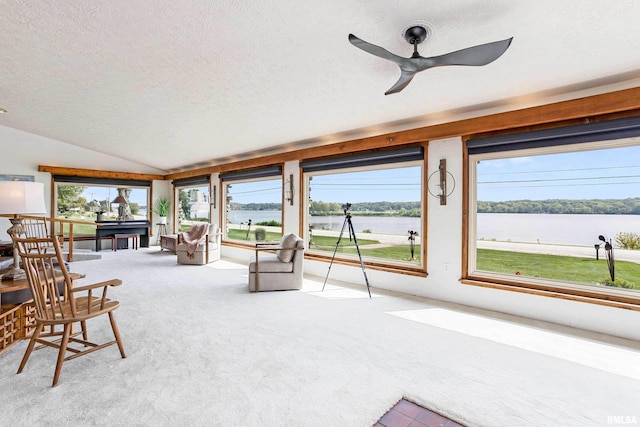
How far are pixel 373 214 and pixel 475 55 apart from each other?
3.35m

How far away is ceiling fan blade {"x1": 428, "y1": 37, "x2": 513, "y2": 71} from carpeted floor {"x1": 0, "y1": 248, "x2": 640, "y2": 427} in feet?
7.19

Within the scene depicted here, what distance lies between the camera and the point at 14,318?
265cm

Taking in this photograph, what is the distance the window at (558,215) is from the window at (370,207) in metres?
0.84

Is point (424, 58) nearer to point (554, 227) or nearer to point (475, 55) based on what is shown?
point (475, 55)

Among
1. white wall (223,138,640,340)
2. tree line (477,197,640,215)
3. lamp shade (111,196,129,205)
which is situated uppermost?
lamp shade (111,196,129,205)

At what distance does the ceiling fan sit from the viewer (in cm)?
199

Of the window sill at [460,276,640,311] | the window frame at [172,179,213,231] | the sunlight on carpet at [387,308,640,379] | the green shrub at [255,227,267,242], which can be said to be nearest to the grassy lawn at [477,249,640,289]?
the window sill at [460,276,640,311]

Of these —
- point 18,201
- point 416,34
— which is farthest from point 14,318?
point 416,34

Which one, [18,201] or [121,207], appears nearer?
[18,201]

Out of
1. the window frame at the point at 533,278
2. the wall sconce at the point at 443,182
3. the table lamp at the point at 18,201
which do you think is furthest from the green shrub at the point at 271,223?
the table lamp at the point at 18,201

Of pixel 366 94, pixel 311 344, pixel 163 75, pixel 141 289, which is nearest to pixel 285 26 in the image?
pixel 366 94

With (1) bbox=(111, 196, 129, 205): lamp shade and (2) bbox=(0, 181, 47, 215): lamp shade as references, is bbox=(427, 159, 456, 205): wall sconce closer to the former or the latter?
(2) bbox=(0, 181, 47, 215): lamp shade

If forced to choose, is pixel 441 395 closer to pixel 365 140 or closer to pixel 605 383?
pixel 605 383

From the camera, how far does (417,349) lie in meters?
2.64
